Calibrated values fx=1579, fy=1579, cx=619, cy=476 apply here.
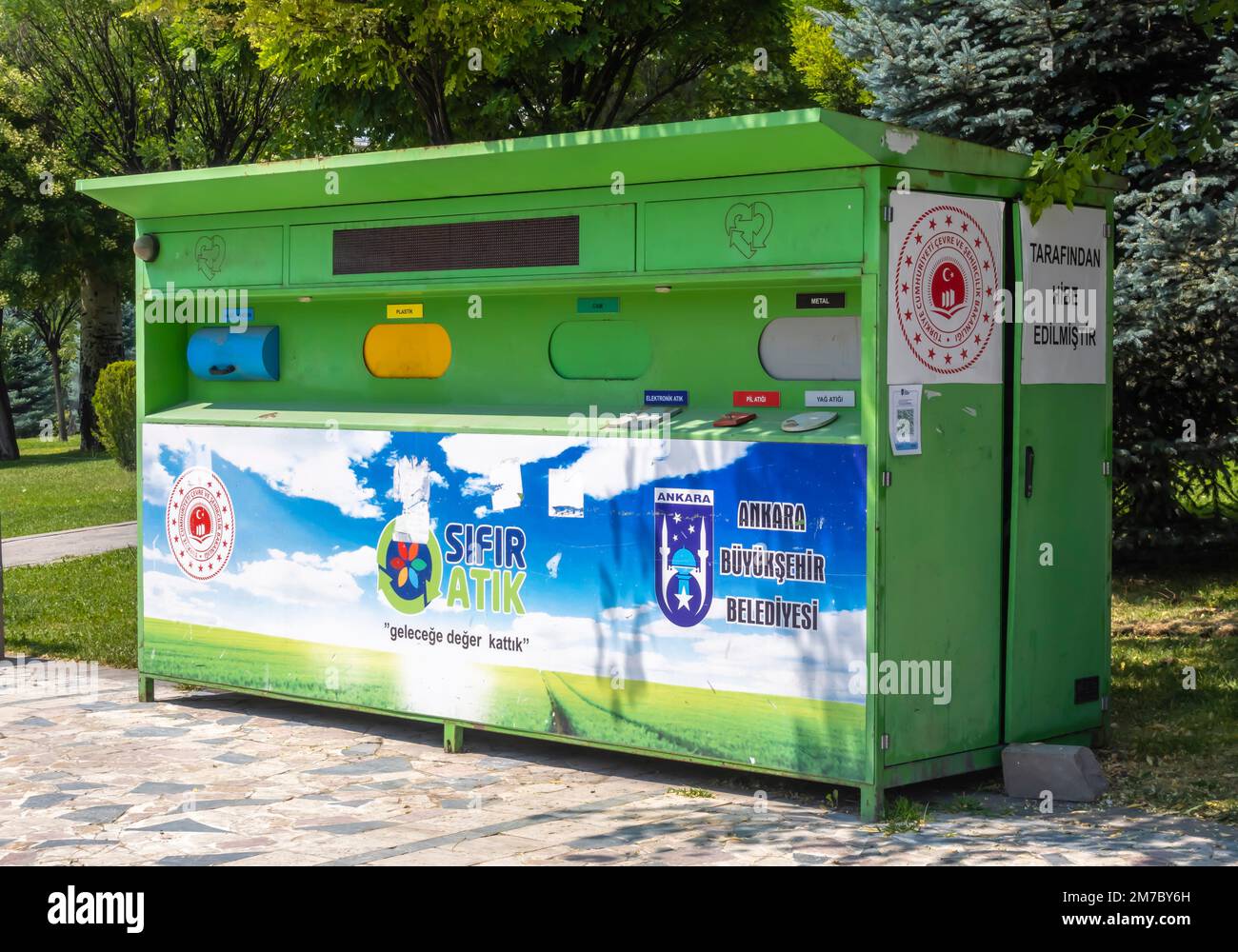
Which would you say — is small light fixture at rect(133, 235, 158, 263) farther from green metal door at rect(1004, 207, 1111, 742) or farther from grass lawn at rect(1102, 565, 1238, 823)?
grass lawn at rect(1102, 565, 1238, 823)

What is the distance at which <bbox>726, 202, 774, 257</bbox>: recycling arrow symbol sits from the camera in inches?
253

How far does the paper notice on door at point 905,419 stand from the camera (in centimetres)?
620

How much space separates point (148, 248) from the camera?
8.82 m

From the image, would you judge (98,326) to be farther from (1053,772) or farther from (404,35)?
(1053,772)

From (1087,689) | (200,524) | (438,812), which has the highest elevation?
(200,524)

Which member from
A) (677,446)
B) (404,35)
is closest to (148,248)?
(404,35)

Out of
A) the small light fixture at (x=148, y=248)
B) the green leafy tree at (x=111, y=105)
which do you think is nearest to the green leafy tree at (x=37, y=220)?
the green leafy tree at (x=111, y=105)

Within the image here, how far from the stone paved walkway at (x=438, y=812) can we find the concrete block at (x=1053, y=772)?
0.10 m

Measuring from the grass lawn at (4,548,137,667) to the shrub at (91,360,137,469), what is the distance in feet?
26.0

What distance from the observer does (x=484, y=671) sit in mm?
7496

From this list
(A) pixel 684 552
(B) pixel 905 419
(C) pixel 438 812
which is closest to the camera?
(B) pixel 905 419

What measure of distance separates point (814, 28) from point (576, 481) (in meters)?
11.7

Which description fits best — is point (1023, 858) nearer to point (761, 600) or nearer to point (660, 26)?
point (761, 600)

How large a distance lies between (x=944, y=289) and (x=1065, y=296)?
85cm
